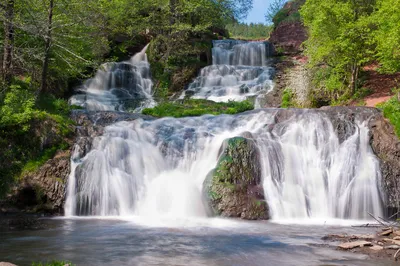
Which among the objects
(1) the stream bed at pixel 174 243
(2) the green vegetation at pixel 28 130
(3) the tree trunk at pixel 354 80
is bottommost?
(1) the stream bed at pixel 174 243

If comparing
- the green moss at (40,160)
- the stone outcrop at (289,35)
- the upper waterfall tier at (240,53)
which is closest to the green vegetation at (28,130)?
the green moss at (40,160)

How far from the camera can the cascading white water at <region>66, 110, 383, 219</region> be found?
12164 mm

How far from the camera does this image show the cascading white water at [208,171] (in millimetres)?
12164

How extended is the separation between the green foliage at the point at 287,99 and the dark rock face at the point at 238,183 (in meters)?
10.9

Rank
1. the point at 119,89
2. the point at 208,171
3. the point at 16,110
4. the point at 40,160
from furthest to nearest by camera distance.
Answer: the point at 119,89 → the point at 208,171 → the point at 40,160 → the point at 16,110

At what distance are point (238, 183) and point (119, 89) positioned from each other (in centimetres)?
1574

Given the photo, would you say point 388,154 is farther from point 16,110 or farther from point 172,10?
point 172,10

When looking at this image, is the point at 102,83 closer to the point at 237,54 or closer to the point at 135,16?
the point at 135,16

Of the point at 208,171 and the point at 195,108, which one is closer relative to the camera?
the point at 208,171

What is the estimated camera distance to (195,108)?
20.2 m

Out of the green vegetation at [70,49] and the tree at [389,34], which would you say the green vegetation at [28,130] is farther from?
the tree at [389,34]

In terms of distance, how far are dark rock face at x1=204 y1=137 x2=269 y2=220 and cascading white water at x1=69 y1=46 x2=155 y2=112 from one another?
1097 cm

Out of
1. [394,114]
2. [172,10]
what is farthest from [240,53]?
[394,114]

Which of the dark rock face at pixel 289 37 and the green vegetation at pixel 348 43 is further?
the dark rock face at pixel 289 37
